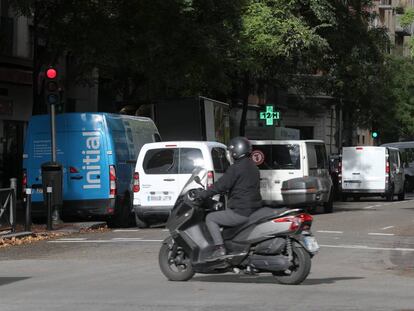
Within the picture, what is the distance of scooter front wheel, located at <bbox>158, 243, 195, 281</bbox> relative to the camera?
10656 mm

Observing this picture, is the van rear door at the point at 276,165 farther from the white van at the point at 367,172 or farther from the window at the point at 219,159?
the white van at the point at 367,172

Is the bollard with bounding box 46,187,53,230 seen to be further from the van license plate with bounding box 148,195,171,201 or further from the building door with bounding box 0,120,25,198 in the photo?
the building door with bounding box 0,120,25,198

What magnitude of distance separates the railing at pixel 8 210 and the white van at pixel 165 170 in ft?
9.03

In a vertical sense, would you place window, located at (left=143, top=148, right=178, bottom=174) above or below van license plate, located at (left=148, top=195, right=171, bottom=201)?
above

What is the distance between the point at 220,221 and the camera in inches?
Result: 406

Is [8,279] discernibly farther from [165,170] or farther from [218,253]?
[165,170]

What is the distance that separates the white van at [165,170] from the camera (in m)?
18.7

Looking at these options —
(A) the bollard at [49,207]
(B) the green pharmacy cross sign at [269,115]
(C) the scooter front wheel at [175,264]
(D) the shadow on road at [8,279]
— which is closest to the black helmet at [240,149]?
(C) the scooter front wheel at [175,264]

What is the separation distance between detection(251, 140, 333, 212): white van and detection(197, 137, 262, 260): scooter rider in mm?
13704

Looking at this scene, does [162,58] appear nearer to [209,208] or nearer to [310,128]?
[209,208]

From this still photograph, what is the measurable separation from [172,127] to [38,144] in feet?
19.9

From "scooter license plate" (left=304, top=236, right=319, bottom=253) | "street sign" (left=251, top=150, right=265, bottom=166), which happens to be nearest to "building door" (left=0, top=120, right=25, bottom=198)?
"street sign" (left=251, top=150, right=265, bottom=166)

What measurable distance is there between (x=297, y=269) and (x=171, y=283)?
60.4 inches

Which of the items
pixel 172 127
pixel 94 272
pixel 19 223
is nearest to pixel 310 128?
pixel 172 127
